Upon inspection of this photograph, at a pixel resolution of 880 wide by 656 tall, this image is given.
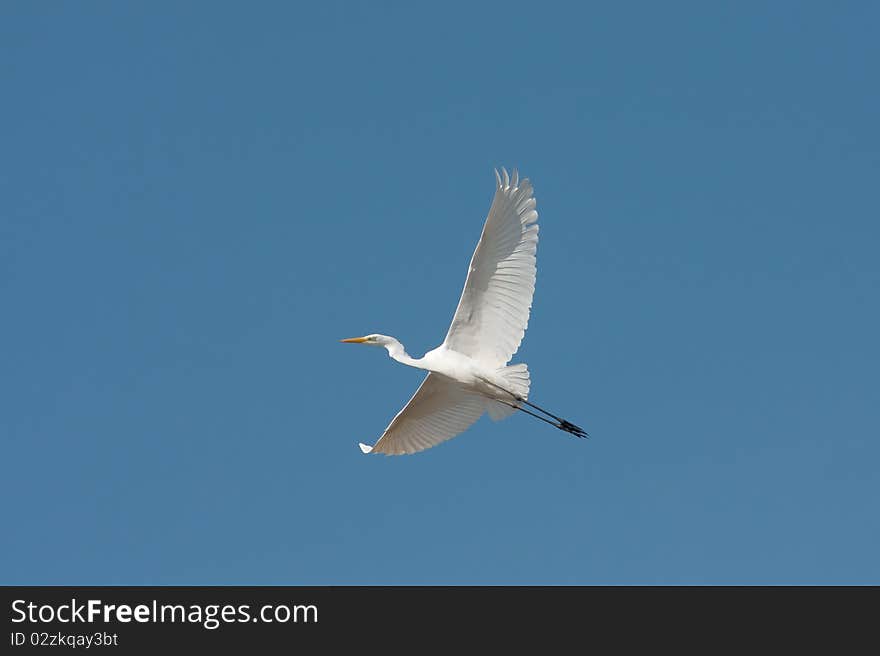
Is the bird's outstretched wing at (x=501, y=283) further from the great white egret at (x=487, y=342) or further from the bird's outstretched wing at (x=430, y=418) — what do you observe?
the bird's outstretched wing at (x=430, y=418)

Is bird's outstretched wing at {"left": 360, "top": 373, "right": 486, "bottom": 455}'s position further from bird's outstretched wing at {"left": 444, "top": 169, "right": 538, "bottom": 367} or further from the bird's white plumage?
Answer: bird's outstretched wing at {"left": 444, "top": 169, "right": 538, "bottom": 367}

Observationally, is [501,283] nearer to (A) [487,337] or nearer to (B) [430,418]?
(A) [487,337]

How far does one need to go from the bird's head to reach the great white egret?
0.02 meters

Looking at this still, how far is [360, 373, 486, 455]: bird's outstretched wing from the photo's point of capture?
25.1 metres

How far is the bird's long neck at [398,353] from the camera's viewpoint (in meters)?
24.7

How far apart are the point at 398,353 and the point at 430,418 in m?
1.42

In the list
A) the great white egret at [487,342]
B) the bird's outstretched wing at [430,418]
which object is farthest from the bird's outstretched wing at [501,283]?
the bird's outstretched wing at [430,418]

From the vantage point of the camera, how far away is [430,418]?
1008 inches

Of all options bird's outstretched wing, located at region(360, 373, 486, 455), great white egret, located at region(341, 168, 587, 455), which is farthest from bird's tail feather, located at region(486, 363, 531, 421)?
bird's outstretched wing, located at region(360, 373, 486, 455)
